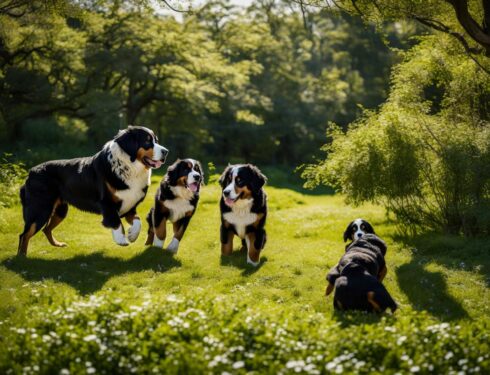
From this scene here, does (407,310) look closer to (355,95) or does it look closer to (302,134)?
(302,134)

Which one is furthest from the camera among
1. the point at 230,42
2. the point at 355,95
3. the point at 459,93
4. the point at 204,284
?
the point at 355,95

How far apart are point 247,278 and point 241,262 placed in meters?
0.90

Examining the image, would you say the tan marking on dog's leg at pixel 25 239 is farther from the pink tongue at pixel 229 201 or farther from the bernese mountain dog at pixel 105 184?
the pink tongue at pixel 229 201

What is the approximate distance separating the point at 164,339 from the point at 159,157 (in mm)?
4724

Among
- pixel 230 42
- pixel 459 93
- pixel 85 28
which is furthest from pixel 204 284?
pixel 230 42

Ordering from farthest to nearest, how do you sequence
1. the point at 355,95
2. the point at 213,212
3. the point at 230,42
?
the point at 355,95
the point at 230,42
the point at 213,212

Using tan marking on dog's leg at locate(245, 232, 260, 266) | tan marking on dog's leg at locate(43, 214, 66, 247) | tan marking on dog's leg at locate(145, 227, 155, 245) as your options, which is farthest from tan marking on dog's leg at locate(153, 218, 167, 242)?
tan marking on dog's leg at locate(43, 214, 66, 247)

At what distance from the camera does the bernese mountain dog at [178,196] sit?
1105 centimetres

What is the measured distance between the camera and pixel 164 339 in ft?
21.1

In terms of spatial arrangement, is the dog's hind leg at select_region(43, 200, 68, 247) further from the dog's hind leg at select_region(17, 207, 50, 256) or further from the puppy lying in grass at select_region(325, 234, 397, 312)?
the puppy lying in grass at select_region(325, 234, 397, 312)

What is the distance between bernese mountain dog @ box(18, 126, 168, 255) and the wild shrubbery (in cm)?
510

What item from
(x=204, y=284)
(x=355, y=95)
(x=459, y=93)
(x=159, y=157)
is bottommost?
(x=204, y=284)

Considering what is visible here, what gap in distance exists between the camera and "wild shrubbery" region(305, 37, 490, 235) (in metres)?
13.0

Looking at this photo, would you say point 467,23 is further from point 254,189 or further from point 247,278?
point 247,278
